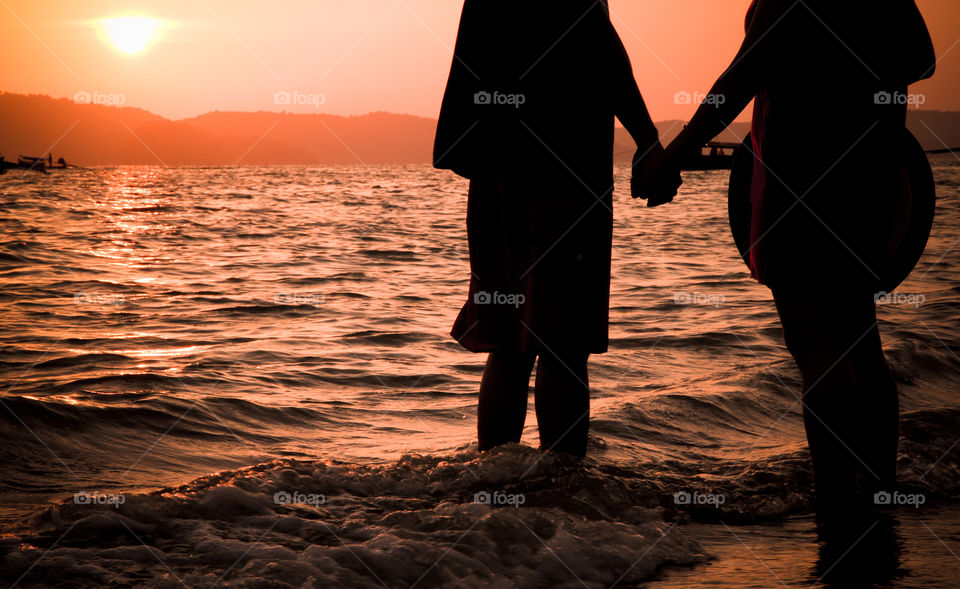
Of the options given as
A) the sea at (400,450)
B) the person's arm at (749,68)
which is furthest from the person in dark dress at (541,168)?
the sea at (400,450)

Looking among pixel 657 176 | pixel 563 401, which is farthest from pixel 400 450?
pixel 657 176

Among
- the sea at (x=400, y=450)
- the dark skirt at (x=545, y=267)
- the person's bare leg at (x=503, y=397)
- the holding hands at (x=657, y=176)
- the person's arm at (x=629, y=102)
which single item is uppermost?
the person's arm at (x=629, y=102)

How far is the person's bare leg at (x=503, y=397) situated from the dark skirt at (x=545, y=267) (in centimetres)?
7

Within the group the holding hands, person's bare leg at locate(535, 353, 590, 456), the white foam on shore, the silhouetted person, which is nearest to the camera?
the white foam on shore

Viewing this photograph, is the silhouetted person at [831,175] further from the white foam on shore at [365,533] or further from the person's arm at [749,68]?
the white foam on shore at [365,533]

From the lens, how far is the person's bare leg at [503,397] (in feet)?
7.56

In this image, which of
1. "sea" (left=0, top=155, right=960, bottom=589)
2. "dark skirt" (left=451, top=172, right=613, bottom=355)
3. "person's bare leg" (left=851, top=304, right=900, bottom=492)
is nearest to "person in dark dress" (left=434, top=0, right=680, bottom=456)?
"dark skirt" (left=451, top=172, right=613, bottom=355)

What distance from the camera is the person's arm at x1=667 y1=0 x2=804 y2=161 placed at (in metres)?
1.90

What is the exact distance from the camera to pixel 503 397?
7.65 feet

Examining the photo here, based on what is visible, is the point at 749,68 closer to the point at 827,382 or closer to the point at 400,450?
the point at 827,382

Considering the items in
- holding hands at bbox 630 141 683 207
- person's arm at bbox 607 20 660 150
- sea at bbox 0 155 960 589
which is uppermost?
person's arm at bbox 607 20 660 150

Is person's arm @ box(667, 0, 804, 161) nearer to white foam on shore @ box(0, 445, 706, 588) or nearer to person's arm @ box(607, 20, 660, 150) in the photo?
person's arm @ box(607, 20, 660, 150)

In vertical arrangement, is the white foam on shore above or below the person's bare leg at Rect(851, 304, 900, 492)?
below

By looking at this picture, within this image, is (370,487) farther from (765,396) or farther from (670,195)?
(765,396)
